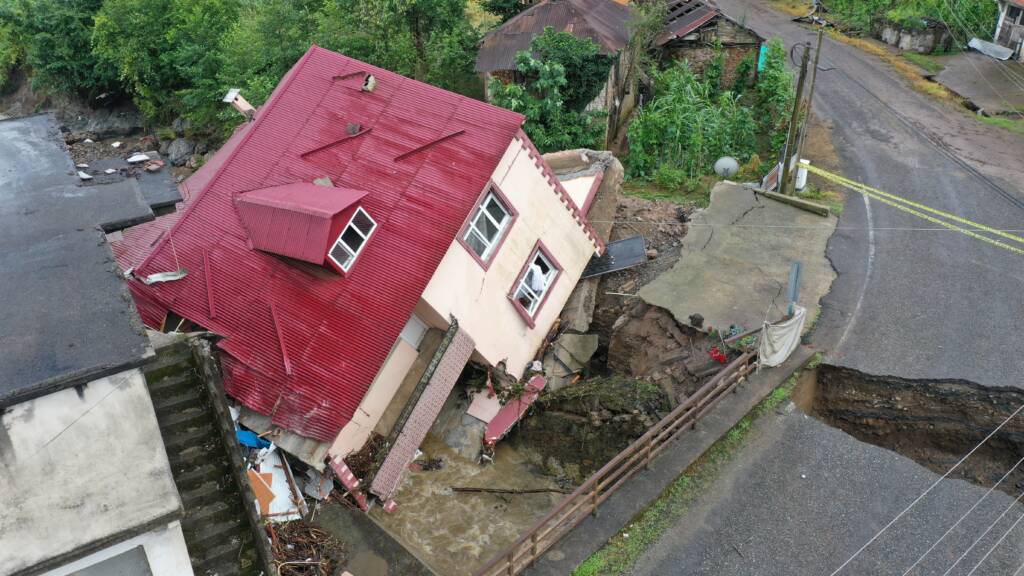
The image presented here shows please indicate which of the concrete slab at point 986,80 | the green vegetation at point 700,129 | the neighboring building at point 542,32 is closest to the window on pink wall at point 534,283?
the green vegetation at point 700,129

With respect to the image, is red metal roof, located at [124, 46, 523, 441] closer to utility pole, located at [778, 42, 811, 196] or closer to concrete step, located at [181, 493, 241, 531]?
concrete step, located at [181, 493, 241, 531]

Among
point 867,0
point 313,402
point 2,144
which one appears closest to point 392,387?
point 313,402

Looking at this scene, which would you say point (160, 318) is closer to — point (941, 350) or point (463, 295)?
point (463, 295)

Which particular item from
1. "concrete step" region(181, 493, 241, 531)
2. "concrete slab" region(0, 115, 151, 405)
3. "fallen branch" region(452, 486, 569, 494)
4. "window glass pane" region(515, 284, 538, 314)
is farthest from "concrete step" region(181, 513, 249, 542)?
"window glass pane" region(515, 284, 538, 314)

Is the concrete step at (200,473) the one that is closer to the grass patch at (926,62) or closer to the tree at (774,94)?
the tree at (774,94)

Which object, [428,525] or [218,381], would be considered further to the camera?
[428,525]

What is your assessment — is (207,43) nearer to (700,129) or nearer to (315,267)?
(700,129)
